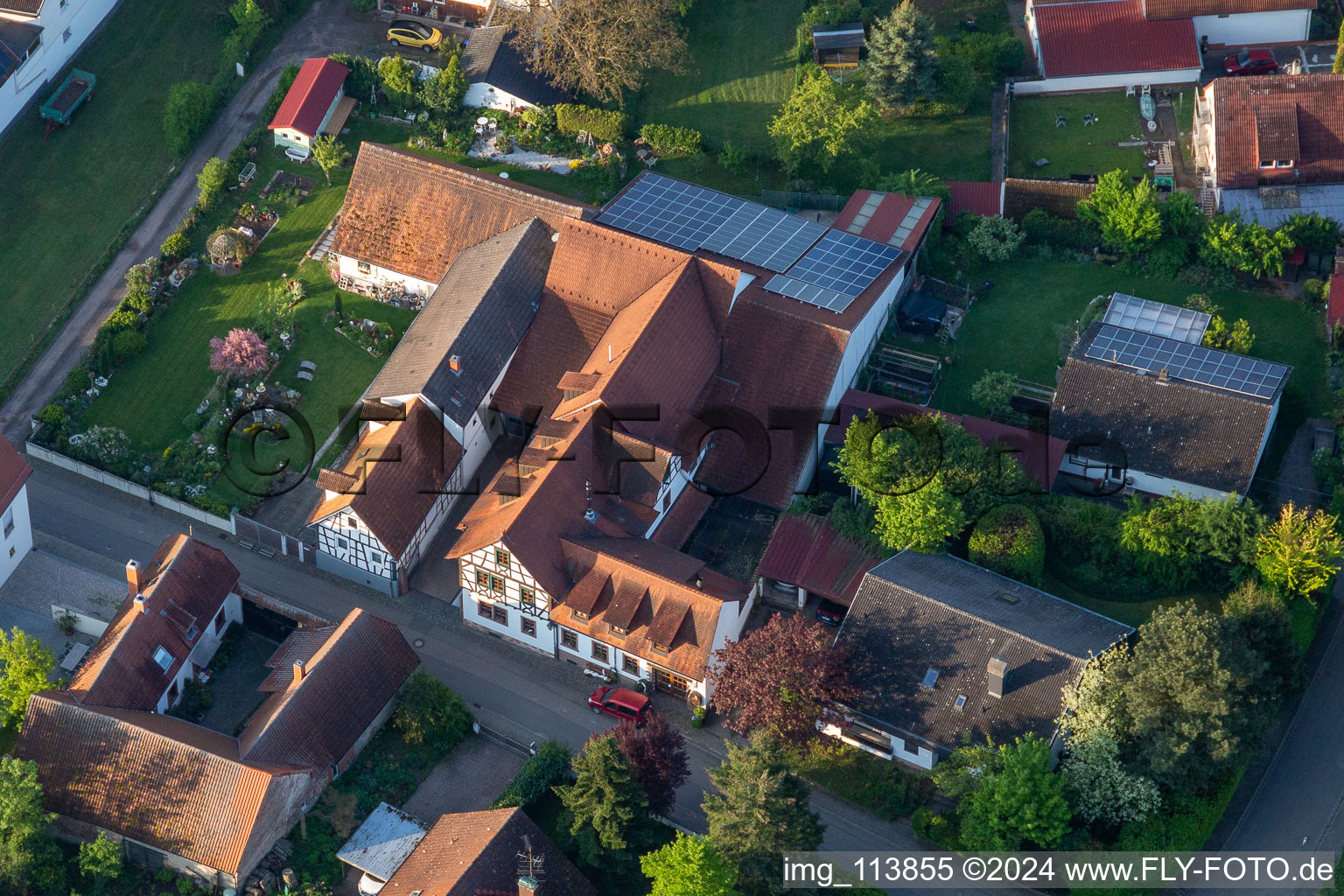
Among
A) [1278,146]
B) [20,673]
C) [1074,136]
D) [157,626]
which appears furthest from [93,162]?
[1278,146]

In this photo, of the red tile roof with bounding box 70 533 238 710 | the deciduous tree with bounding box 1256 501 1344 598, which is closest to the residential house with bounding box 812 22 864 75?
the deciduous tree with bounding box 1256 501 1344 598

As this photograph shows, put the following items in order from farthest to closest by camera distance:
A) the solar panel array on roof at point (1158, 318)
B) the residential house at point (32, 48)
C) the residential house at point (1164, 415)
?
the residential house at point (32, 48), the solar panel array on roof at point (1158, 318), the residential house at point (1164, 415)

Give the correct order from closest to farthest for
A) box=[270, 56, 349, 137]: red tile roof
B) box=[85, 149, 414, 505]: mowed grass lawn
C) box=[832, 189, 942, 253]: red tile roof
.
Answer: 1. box=[85, 149, 414, 505]: mowed grass lawn
2. box=[832, 189, 942, 253]: red tile roof
3. box=[270, 56, 349, 137]: red tile roof

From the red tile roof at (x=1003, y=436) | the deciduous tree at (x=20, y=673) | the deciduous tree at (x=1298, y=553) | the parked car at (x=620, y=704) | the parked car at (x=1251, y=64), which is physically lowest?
the deciduous tree at (x=20, y=673)

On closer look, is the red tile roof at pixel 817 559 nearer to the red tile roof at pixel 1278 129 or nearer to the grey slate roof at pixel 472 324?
the grey slate roof at pixel 472 324

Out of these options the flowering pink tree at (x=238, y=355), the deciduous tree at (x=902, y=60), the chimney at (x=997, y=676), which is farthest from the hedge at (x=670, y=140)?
the chimney at (x=997, y=676)

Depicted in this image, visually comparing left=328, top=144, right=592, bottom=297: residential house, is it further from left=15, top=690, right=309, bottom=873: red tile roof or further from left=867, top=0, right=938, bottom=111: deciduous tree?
left=15, top=690, right=309, bottom=873: red tile roof

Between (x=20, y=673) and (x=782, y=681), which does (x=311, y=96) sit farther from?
(x=782, y=681)
